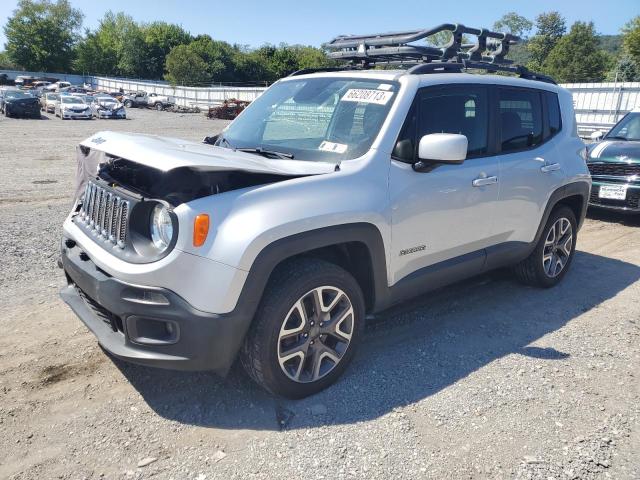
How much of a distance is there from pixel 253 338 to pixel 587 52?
7359cm

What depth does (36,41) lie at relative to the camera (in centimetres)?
8362

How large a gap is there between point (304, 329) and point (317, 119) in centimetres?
157

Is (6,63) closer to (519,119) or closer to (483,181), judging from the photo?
(519,119)

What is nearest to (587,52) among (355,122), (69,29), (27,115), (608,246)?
(27,115)

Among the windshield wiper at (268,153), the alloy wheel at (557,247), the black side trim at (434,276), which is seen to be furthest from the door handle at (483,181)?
the windshield wiper at (268,153)

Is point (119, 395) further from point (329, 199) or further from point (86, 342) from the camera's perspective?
point (329, 199)

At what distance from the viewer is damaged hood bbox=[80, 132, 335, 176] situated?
270 centimetres

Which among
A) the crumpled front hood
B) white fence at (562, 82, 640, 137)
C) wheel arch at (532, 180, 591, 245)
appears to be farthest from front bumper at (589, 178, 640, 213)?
white fence at (562, 82, 640, 137)

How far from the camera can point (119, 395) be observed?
317cm

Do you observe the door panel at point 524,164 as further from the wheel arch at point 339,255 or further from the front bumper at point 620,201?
the front bumper at point 620,201

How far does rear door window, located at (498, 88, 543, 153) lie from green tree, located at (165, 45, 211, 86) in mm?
60945

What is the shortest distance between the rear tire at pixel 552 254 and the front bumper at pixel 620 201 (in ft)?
9.04

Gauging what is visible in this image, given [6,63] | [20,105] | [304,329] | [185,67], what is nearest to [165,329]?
[304,329]

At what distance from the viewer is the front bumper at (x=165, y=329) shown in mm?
2658
